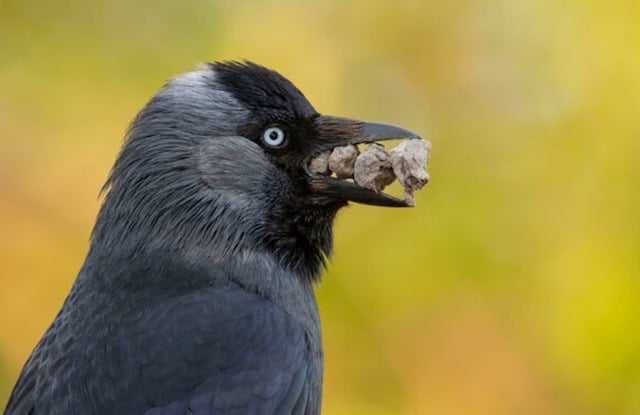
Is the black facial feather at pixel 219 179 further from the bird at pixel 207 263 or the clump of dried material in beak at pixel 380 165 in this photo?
the clump of dried material in beak at pixel 380 165

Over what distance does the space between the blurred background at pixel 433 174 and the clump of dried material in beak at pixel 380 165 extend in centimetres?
200

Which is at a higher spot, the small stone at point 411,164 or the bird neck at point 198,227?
the small stone at point 411,164

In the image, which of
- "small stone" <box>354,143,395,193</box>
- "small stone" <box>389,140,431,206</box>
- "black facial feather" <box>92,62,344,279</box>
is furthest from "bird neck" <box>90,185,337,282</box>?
"small stone" <box>389,140,431,206</box>

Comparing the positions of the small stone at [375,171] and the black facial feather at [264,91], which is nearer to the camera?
the small stone at [375,171]

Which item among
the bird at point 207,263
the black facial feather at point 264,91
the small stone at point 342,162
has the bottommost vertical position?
the bird at point 207,263

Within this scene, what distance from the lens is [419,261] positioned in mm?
7543

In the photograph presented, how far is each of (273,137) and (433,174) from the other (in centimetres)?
220

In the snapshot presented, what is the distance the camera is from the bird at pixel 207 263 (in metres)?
4.95

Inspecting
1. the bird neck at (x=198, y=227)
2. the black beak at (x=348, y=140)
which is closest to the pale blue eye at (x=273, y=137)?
the black beak at (x=348, y=140)

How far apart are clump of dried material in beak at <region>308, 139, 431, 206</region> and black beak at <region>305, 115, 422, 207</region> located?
0.08ft

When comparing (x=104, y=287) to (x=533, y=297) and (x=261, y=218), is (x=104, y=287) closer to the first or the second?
(x=261, y=218)

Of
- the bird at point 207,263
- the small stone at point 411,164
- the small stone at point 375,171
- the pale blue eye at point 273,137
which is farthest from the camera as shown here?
the pale blue eye at point 273,137

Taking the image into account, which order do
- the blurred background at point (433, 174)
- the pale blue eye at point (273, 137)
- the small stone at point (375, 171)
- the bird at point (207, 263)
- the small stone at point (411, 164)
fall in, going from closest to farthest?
the bird at point (207, 263) < the small stone at point (411, 164) < the small stone at point (375, 171) < the pale blue eye at point (273, 137) < the blurred background at point (433, 174)

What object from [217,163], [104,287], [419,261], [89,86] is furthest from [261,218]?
[89,86]
